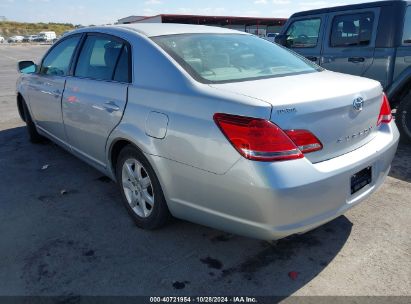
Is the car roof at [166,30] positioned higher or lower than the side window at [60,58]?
higher

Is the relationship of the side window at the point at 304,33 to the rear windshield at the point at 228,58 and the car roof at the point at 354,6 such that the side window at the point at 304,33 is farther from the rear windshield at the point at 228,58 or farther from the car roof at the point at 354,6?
the rear windshield at the point at 228,58

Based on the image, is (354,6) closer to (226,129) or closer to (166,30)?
(166,30)

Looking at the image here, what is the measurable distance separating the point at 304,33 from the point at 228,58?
387 cm

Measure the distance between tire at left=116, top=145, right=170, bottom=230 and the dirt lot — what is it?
129mm

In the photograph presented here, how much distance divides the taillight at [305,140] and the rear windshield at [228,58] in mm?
674

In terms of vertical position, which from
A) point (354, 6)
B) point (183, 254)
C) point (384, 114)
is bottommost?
point (183, 254)

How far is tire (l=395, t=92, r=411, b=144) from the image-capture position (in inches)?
201

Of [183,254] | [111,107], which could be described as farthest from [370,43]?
[183,254]

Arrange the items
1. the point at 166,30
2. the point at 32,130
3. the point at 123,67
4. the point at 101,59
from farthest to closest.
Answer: the point at 32,130 < the point at 101,59 < the point at 166,30 < the point at 123,67

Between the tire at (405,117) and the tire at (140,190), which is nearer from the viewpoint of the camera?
the tire at (140,190)

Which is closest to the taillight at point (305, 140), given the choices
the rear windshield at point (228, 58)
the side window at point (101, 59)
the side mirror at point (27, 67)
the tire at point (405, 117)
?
the rear windshield at point (228, 58)

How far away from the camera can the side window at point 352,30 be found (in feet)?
17.8

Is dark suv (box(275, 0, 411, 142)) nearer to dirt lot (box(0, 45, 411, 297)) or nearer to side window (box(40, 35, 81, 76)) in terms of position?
dirt lot (box(0, 45, 411, 297))

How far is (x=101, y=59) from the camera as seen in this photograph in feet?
11.5
